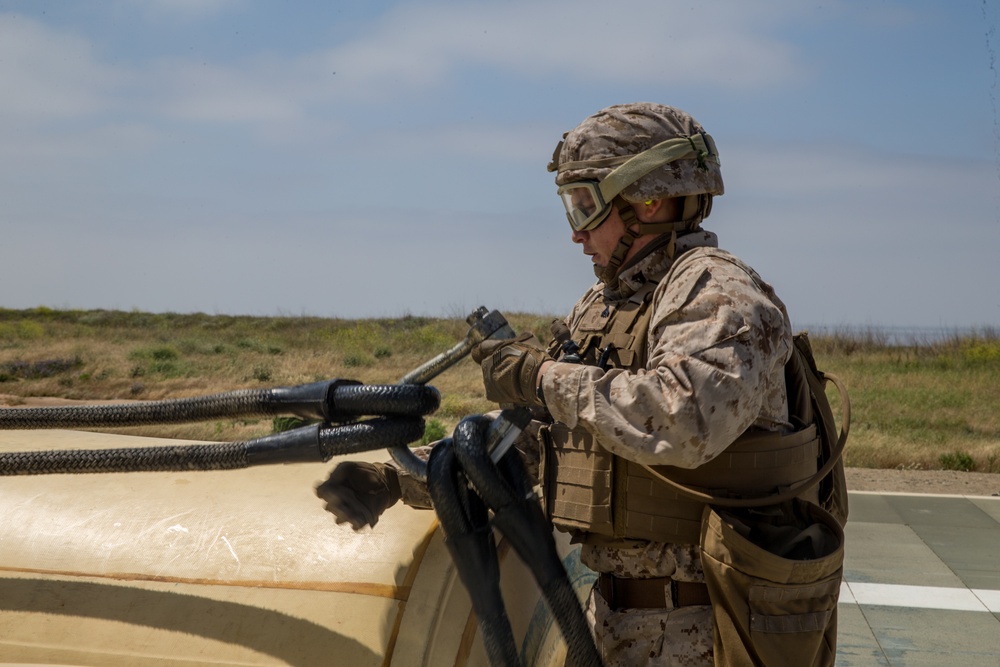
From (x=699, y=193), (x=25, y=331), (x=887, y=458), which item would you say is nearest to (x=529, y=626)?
(x=699, y=193)

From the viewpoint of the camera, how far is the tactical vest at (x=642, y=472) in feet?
7.18

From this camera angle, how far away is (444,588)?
2250 millimetres

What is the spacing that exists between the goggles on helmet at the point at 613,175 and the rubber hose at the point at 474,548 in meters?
0.72

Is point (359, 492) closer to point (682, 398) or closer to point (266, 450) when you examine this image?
point (266, 450)

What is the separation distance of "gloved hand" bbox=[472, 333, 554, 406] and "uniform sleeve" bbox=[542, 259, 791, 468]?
0.07 m

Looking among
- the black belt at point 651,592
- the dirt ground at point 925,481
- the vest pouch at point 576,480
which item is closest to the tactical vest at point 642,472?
the vest pouch at point 576,480

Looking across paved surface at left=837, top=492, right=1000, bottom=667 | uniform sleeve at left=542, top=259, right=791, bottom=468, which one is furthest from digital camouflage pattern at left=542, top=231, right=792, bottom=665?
paved surface at left=837, top=492, right=1000, bottom=667

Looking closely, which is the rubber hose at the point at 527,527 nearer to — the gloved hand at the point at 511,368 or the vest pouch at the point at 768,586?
the gloved hand at the point at 511,368

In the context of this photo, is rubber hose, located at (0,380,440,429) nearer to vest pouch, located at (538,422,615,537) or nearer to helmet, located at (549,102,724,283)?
vest pouch, located at (538,422,615,537)

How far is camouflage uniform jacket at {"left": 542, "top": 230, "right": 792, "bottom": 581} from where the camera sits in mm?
1983

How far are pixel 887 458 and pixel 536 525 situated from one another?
8.20 meters

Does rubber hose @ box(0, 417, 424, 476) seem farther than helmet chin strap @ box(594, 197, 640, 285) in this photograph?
No

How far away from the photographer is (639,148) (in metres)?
2.49

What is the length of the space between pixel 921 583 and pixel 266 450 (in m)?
4.57
